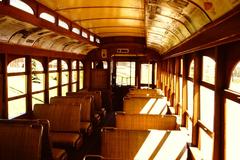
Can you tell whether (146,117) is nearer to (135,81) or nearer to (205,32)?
(205,32)

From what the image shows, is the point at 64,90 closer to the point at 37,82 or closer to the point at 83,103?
the point at 83,103

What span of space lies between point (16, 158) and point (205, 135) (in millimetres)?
2841

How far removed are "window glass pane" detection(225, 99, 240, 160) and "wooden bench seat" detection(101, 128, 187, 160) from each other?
67 centimetres

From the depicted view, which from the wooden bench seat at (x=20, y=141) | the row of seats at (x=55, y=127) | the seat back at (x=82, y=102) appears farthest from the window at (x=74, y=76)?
the wooden bench seat at (x=20, y=141)

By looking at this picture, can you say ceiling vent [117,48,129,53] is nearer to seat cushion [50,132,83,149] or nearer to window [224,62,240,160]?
seat cushion [50,132,83,149]

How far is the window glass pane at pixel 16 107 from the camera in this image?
17.1 ft

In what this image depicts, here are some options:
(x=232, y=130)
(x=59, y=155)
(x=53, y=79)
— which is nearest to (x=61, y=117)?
(x=59, y=155)

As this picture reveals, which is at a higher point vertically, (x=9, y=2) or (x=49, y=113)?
(x=9, y=2)

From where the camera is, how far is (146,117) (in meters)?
4.95

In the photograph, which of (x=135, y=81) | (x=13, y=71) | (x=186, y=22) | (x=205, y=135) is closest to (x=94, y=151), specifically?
(x=13, y=71)

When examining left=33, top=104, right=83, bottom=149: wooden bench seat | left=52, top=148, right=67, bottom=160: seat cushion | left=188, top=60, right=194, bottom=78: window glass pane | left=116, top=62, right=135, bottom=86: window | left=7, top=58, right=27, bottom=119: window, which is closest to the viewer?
left=52, top=148, right=67, bottom=160: seat cushion

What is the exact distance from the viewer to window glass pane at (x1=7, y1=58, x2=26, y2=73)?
5215 mm

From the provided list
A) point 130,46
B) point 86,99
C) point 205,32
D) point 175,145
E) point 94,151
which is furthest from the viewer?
point 130,46

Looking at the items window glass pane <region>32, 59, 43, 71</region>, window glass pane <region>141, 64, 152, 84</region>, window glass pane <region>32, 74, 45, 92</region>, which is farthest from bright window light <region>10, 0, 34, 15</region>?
window glass pane <region>141, 64, 152, 84</region>
